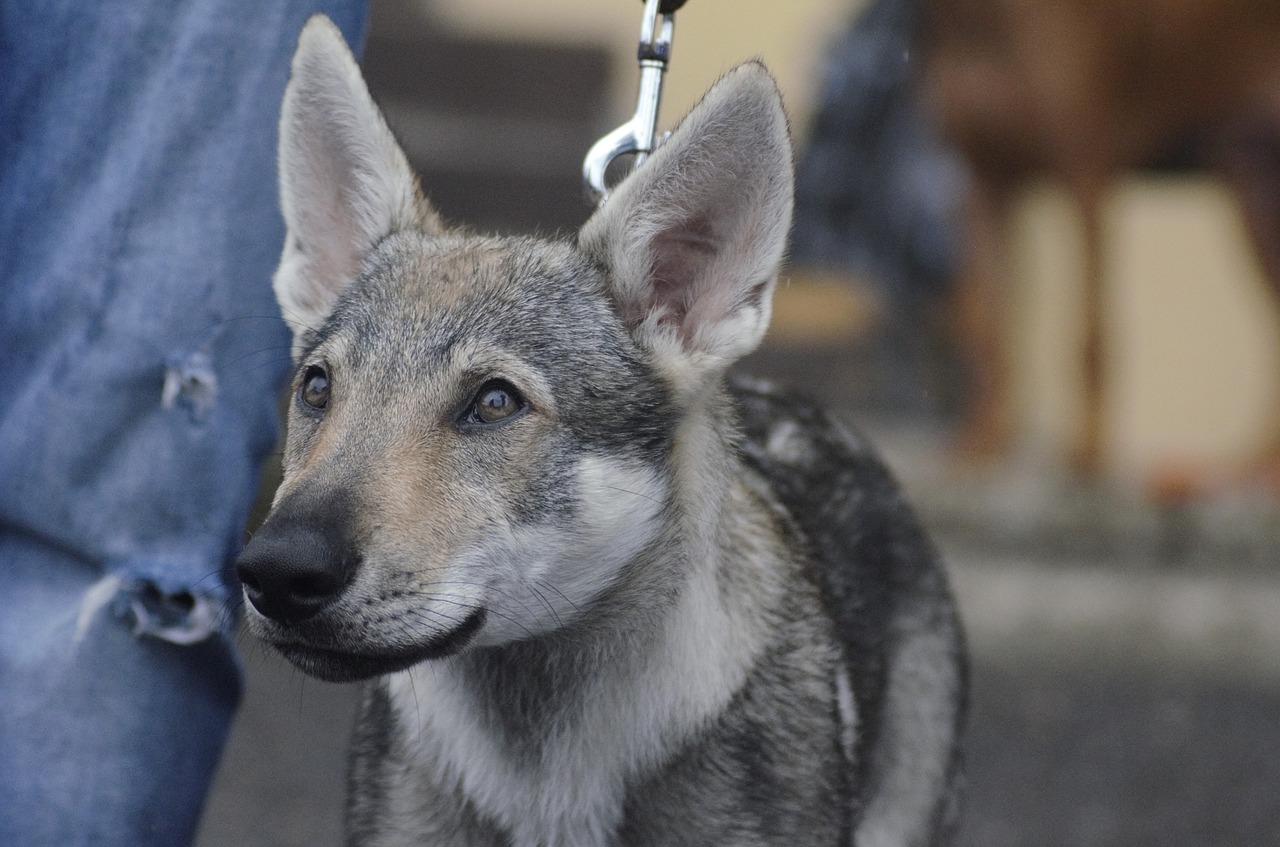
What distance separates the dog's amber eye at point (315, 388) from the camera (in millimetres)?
2697

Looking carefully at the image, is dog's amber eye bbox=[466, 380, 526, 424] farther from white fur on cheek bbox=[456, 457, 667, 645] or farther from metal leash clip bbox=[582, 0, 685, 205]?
metal leash clip bbox=[582, 0, 685, 205]

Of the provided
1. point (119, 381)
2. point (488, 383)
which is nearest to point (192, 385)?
point (119, 381)

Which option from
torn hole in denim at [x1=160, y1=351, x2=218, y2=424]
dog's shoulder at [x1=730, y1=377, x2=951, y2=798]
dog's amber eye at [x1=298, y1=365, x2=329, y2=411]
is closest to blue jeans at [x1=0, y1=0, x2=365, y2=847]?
torn hole in denim at [x1=160, y1=351, x2=218, y2=424]

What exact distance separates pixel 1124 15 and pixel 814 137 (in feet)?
8.31

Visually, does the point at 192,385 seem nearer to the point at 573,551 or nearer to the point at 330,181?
the point at 330,181

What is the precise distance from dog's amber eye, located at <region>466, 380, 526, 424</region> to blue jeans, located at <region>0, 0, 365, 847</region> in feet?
2.11

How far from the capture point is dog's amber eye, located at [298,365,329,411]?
2697 mm

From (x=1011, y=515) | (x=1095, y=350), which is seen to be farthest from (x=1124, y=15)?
(x=1011, y=515)

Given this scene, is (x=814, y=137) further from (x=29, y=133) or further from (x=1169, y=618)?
(x=29, y=133)

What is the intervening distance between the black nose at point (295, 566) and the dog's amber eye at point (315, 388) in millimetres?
479

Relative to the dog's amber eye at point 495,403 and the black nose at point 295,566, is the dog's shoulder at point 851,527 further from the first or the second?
the black nose at point 295,566

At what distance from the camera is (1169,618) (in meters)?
6.53

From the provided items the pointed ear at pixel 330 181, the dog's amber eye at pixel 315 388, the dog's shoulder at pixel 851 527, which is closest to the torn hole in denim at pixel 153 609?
the dog's amber eye at pixel 315 388

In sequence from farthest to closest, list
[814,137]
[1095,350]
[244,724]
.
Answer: [814,137] → [1095,350] → [244,724]
